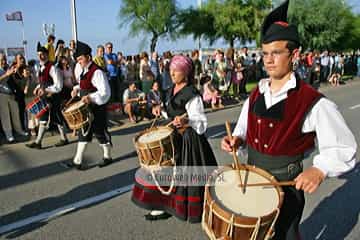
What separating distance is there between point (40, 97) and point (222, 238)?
542 cm

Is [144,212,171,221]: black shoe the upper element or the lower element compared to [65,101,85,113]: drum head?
lower

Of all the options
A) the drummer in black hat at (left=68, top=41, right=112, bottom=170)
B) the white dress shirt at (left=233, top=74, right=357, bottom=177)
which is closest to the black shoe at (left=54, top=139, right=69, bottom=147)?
the drummer in black hat at (left=68, top=41, right=112, bottom=170)

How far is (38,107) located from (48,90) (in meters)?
0.48

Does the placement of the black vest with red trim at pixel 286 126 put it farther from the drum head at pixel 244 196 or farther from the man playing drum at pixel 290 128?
the drum head at pixel 244 196

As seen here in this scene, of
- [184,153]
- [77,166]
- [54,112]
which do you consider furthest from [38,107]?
[184,153]

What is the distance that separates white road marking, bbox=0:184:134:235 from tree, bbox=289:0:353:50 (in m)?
22.6

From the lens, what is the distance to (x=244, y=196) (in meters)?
2.04

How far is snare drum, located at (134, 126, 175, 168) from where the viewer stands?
3.26 metres

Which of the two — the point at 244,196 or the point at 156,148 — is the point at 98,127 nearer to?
the point at 156,148

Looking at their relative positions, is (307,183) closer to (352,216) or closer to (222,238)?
(222,238)

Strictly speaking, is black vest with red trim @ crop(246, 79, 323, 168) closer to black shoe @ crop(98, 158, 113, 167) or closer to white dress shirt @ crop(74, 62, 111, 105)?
white dress shirt @ crop(74, 62, 111, 105)

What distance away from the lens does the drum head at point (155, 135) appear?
10.9ft

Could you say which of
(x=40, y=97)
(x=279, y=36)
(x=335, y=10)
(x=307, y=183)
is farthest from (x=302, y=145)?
(x=335, y=10)

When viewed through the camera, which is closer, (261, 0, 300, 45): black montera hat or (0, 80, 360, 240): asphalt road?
(261, 0, 300, 45): black montera hat
